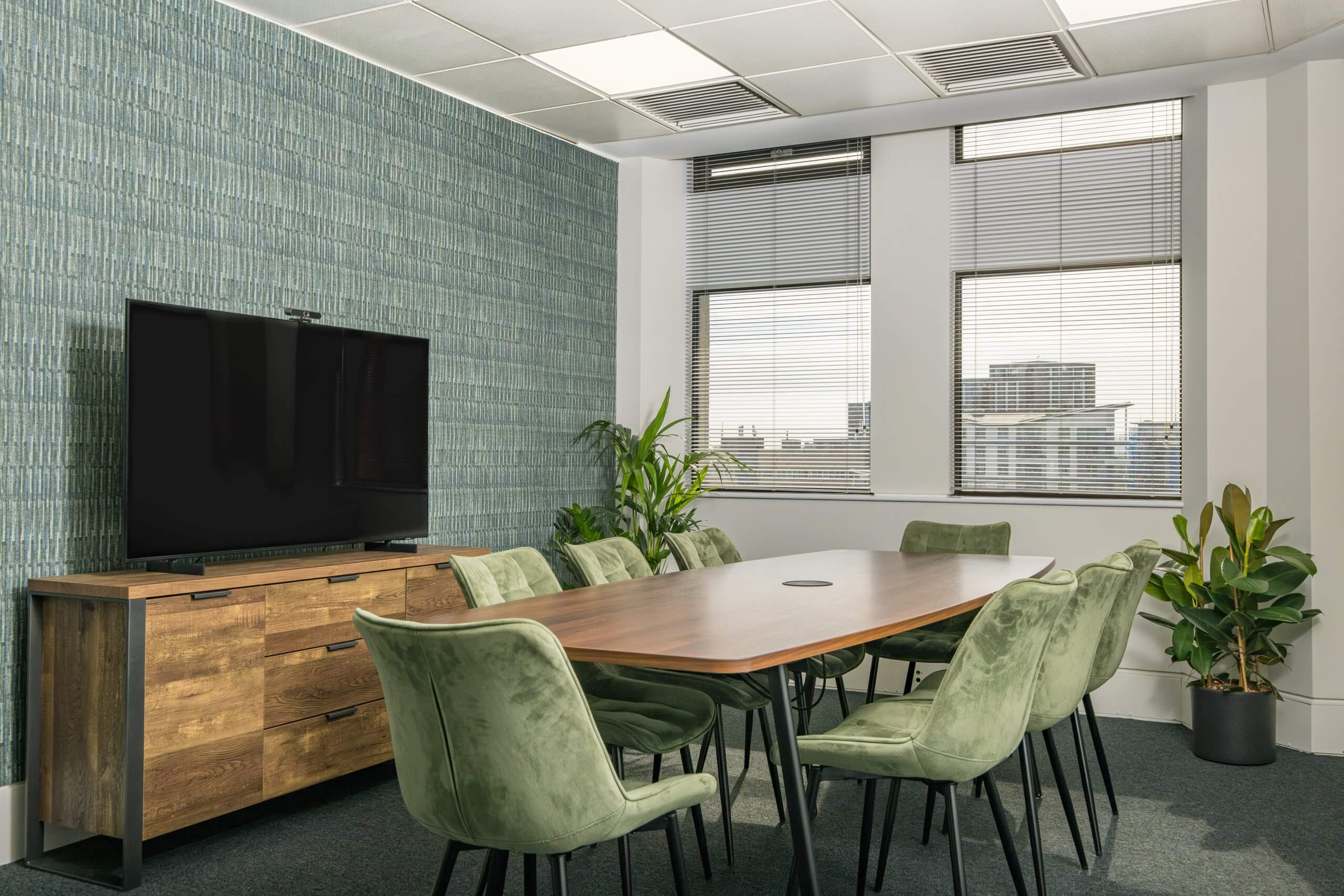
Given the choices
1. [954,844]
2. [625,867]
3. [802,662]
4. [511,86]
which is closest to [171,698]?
[625,867]

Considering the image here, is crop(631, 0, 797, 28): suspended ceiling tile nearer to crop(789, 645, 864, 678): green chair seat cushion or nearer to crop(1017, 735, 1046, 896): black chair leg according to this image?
crop(789, 645, 864, 678): green chair seat cushion

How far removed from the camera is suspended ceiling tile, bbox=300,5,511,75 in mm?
4551

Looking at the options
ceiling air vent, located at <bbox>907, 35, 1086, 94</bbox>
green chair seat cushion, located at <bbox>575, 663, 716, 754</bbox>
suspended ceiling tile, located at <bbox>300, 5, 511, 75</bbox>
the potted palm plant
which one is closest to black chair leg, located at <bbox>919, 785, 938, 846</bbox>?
green chair seat cushion, located at <bbox>575, 663, 716, 754</bbox>

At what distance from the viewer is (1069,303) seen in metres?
6.02

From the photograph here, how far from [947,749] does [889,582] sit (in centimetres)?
128

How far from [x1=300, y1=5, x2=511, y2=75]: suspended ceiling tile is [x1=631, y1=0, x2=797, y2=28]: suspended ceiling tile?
0.79m

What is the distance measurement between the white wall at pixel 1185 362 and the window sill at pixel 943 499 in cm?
1

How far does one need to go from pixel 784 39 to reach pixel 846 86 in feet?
2.29

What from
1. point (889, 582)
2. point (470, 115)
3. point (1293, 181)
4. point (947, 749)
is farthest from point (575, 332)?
point (947, 749)

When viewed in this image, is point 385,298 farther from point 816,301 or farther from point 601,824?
point 601,824

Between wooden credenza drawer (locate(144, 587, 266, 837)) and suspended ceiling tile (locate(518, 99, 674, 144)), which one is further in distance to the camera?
suspended ceiling tile (locate(518, 99, 674, 144))

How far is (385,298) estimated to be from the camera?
5.05m

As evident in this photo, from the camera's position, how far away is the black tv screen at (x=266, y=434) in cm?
368

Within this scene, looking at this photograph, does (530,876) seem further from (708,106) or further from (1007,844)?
(708,106)
